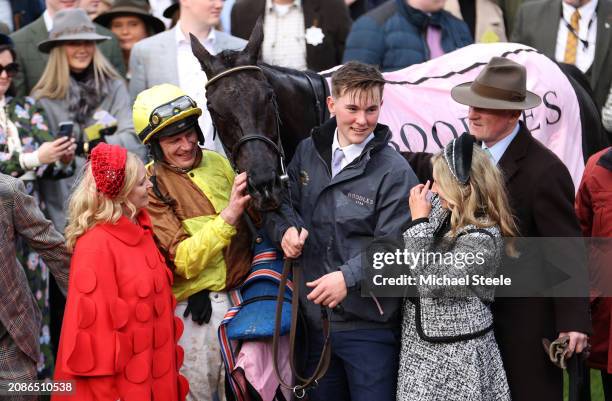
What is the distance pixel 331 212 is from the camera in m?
4.54

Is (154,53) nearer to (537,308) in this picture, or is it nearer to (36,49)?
(36,49)

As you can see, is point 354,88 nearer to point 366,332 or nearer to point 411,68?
point 366,332

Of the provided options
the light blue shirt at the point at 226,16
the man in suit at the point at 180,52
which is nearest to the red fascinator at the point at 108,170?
the man in suit at the point at 180,52

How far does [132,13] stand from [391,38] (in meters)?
2.27

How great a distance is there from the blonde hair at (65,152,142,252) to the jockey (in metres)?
0.37

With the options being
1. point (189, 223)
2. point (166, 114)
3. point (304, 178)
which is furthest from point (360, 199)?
Answer: point (166, 114)

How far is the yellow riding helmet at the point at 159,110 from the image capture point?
4699 millimetres

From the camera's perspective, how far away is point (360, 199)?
177 inches

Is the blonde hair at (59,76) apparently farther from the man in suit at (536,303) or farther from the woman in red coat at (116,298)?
the man in suit at (536,303)

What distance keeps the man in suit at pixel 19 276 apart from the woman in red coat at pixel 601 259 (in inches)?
100

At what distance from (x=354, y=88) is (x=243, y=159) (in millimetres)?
612

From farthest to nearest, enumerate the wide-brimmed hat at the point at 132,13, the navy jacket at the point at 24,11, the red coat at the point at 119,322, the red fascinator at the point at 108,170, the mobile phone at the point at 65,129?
the navy jacket at the point at 24,11 < the wide-brimmed hat at the point at 132,13 < the mobile phone at the point at 65,129 < the red fascinator at the point at 108,170 < the red coat at the point at 119,322

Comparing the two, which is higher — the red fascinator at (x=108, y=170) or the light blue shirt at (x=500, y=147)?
the red fascinator at (x=108, y=170)

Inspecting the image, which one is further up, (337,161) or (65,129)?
(65,129)
